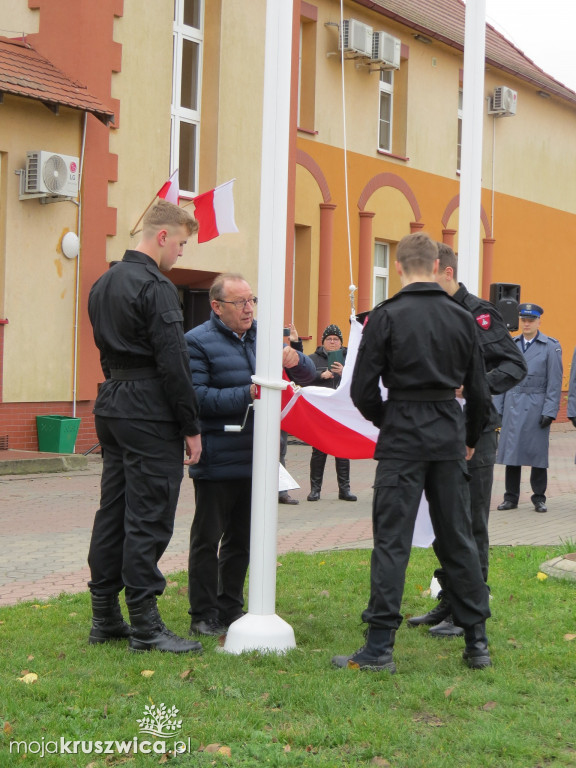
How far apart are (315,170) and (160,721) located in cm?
1778

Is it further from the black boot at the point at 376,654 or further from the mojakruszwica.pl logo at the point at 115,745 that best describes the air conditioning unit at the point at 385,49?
the mojakruszwica.pl logo at the point at 115,745

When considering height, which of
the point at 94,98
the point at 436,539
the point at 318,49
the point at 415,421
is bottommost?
the point at 436,539

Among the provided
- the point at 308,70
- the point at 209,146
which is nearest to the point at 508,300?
the point at 209,146

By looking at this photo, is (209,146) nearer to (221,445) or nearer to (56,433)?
(56,433)

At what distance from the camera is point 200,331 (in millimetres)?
6082

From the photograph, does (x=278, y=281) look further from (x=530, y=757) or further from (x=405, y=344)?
(x=530, y=757)

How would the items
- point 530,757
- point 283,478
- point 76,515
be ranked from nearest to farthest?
point 530,757 → point 283,478 → point 76,515

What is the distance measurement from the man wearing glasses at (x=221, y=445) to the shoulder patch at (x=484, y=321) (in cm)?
107

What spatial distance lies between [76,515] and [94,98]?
7399 mm

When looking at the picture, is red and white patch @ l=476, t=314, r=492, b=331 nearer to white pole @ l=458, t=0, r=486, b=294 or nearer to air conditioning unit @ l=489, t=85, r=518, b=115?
white pole @ l=458, t=0, r=486, b=294

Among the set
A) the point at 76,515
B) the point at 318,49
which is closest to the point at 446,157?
the point at 318,49

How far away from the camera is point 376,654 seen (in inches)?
209

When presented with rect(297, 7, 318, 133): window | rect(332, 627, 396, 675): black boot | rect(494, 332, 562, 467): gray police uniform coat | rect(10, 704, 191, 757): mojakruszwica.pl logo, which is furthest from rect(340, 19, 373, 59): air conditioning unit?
rect(10, 704, 191, 757): mojakruszwica.pl logo

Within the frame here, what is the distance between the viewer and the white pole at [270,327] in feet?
18.7
